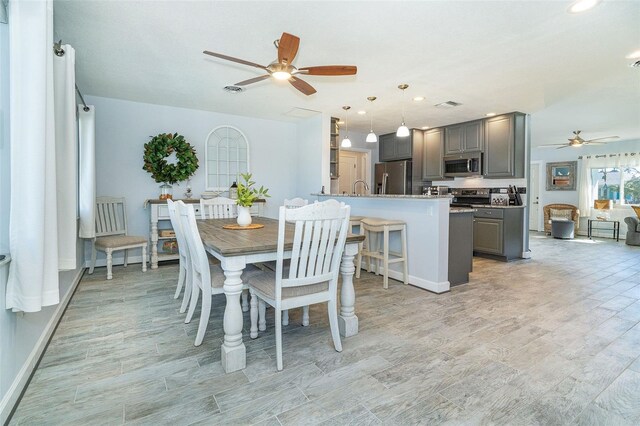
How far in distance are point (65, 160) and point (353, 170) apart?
5.64 metres

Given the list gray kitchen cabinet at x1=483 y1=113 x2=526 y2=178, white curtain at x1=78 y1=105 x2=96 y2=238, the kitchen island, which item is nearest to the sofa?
gray kitchen cabinet at x1=483 y1=113 x2=526 y2=178

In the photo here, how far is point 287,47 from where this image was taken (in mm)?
2332

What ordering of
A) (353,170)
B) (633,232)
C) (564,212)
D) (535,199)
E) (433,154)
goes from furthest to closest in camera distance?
(535,199) < (564,212) < (353,170) < (633,232) < (433,154)

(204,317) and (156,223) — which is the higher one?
(156,223)

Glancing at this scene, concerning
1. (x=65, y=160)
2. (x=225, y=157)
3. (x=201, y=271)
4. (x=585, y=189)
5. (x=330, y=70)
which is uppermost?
(x=330, y=70)

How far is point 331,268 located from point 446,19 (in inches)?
79.6

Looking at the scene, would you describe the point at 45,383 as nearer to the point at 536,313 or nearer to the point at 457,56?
the point at 536,313

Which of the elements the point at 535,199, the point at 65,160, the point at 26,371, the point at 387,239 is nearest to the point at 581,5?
the point at 387,239

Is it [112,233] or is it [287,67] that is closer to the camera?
[287,67]

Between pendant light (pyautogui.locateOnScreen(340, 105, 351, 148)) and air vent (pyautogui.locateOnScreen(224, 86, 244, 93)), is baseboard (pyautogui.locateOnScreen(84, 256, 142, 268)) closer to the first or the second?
air vent (pyautogui.locateOnScreen(224, 86, 244, 93))

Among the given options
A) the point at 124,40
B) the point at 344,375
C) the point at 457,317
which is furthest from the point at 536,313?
the point at 124,40

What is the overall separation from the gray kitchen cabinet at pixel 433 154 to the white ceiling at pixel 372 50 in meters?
1.51

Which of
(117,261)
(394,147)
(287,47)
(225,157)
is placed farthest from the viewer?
(394,147)

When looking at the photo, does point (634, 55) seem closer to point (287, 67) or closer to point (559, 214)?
point (287, 67)
